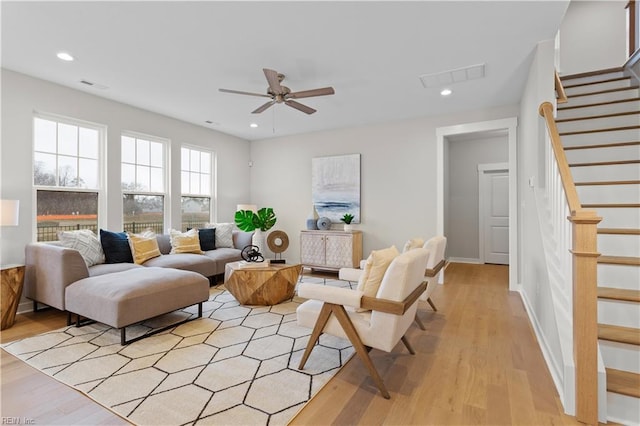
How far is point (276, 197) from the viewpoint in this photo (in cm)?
682

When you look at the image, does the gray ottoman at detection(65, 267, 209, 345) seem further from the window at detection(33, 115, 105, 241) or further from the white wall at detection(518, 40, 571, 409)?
the white wall at detection(518, 40, 571, 409)

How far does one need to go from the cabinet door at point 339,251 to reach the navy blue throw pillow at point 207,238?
2044 mm

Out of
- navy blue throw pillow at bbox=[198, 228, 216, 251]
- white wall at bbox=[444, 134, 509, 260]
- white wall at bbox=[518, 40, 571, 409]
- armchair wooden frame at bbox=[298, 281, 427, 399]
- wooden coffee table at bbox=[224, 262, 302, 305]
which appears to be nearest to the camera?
armchair wooden frame at bbox=[298, 281, 427, 399]

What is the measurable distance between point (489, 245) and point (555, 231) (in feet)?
15.7

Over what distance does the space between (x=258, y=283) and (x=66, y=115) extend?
338cm

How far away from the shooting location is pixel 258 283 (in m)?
3.74

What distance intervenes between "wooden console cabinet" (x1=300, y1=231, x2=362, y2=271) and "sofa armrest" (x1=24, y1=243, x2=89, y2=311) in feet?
11.3

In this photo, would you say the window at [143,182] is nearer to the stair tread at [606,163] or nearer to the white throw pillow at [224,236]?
the white throw pillow at [224,236]

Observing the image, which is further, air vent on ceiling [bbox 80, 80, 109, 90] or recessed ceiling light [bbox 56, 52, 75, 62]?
air vent on ceiling [bbox 80, 80, 109, 90]

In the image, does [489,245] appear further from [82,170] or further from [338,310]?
[82,170]

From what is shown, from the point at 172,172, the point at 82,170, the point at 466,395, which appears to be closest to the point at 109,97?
the point at 82,170

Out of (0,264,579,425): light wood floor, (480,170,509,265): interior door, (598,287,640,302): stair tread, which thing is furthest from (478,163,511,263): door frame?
(598,287,640,302): stair tread

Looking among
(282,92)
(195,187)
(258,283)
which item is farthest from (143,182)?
(282,92)

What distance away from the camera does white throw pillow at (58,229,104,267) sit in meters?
3.61
